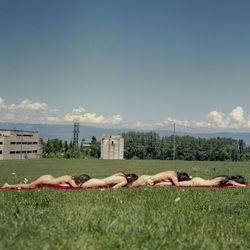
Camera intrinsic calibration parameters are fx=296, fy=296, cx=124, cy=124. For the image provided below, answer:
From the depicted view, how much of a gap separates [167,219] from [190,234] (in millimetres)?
591

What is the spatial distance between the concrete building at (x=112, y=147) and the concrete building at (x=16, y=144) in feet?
131

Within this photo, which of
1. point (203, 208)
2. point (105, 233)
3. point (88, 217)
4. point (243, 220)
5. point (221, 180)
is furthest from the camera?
point (221, 180)

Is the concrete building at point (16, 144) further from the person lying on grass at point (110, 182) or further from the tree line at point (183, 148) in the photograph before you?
the person lying on grass at point (110, 182)

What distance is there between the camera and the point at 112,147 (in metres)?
78.7

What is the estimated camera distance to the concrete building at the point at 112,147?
252 ft

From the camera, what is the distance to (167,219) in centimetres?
432

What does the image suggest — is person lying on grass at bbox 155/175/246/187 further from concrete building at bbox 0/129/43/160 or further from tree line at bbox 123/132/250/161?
concrete building at bbox 0/129/43/160

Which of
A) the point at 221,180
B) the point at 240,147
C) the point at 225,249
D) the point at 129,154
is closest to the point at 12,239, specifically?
the point at 225,249

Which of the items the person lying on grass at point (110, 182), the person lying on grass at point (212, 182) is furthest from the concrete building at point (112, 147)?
the person lying on grass at point (110, 182)

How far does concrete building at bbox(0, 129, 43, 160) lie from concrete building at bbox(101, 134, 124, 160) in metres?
40.0

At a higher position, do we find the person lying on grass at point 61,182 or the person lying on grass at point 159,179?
the person lying on grass at point 159,179

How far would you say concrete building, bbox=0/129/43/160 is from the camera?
113 metres

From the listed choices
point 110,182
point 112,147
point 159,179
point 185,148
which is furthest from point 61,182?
point 185,148

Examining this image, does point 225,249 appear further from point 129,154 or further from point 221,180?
point 129,154
